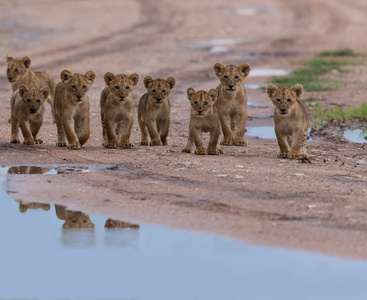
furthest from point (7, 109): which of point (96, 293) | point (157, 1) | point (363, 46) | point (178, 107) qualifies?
point (157, 1)

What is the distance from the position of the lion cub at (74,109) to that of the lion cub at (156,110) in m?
0.83

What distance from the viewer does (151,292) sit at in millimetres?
5902

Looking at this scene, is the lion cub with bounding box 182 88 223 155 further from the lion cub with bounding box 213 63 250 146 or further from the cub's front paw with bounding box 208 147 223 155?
the lion cub with bounding box 213 63 250 146

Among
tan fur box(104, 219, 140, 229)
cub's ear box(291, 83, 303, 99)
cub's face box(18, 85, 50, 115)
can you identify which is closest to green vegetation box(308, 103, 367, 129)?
cub's ear box(291, 83, 303, 99)

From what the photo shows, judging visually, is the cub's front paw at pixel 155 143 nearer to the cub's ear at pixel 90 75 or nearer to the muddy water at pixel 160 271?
the cub's ear at pixel 90 75

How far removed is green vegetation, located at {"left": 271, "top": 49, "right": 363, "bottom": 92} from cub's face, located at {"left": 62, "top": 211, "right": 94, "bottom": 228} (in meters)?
10.7

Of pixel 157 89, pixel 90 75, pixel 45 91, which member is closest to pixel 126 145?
pixel 157 89

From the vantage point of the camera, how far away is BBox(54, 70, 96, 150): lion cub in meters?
11.2

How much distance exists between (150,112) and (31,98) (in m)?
1.53

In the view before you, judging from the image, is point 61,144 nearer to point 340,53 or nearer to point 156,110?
point 156,110

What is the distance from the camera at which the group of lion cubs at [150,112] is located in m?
11.1

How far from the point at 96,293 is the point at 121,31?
24195 millimetres

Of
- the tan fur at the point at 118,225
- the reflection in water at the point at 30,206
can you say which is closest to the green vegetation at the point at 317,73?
the reflection in water at the point at 30,206

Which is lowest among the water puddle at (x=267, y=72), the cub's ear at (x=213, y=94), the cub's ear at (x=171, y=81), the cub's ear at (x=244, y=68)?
the cub's ear at (x=213, y=94)
